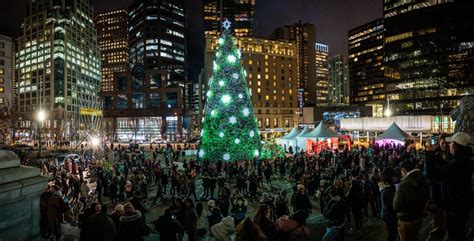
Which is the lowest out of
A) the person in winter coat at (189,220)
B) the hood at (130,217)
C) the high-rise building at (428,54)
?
the person in winter coat at (189,220)

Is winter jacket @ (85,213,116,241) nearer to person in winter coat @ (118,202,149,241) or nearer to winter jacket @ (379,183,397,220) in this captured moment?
person in winter coat @ (118,202,149,241)

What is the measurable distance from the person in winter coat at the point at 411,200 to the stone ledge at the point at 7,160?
6.50 metres

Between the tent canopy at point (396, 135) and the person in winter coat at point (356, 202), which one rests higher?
the tent canopy at point (396, 135)

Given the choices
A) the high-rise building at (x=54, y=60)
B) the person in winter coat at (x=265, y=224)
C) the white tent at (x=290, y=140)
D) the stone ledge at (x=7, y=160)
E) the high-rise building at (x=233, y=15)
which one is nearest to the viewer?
the stone ledge at (x=7, y=160)

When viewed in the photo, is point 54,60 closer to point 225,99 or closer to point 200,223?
point 225,99

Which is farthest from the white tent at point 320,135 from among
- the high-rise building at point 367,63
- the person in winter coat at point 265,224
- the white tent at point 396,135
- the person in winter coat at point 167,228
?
the high-rise building at point 367,63

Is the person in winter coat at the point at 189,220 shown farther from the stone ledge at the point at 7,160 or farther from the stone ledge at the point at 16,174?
the stone ledge at the point at 7,160

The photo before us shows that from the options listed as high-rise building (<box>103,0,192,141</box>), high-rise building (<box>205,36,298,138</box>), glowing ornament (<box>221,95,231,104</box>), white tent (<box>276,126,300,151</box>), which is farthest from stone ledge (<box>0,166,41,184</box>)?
high-rise building (<box>205,36,298,138</box>)

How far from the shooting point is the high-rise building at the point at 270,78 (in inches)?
3647

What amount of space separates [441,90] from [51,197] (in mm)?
96657

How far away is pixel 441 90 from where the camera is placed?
278ft

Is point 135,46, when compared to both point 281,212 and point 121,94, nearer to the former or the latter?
point 121,94

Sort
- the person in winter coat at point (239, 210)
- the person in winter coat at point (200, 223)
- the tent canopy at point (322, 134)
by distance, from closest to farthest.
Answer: the person in winter coat at point (239, 210), the person in winter coat at point (200, 223), the tent canopy at point (322, 134)

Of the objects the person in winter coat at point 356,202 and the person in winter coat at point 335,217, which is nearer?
the person in winter coat at point 335,217
